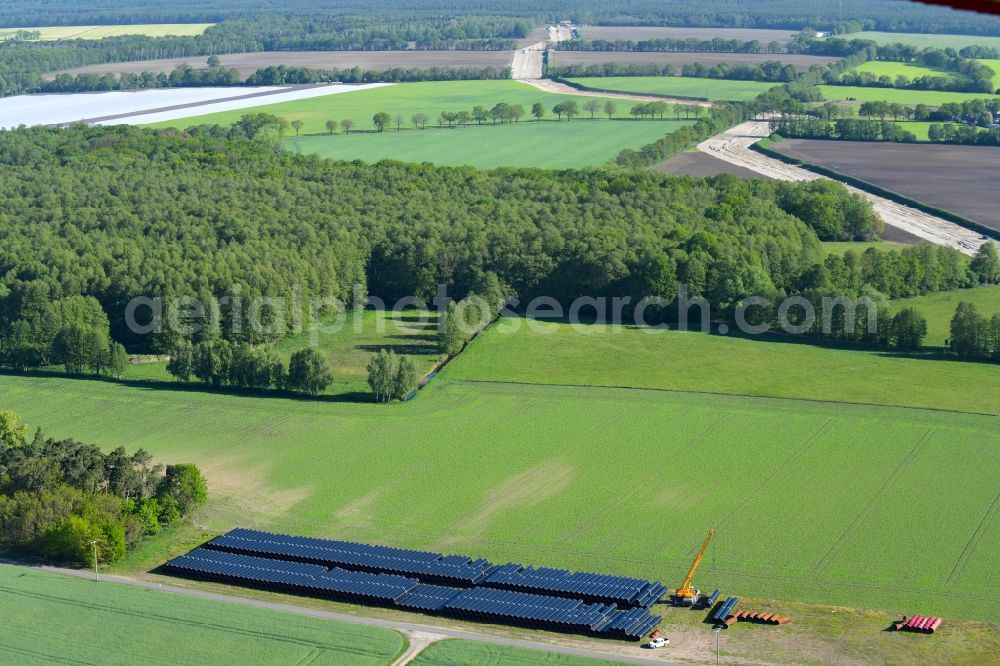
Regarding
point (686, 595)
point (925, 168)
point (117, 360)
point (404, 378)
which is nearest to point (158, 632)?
point (686, 595)

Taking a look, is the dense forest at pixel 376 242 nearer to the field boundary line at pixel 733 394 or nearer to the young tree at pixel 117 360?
the young tree at pixel 117 360

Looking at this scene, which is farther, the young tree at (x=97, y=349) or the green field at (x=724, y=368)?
the young tree at (x=97, y=349)

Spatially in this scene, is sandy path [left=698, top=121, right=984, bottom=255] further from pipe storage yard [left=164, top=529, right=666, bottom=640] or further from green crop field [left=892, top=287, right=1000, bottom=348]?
pipe storage yard [left=164, top=529, right=666, bottom=640]

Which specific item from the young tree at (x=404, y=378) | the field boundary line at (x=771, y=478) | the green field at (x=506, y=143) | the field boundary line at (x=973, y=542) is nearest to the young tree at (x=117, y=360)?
the young tree at (x=404, y=378)

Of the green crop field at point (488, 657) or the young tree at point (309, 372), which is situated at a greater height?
the young tree at point (309, 372)

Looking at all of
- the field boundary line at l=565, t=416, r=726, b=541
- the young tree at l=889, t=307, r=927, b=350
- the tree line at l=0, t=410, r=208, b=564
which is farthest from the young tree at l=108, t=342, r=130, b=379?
the young tree at l=889, t=307, r=927, b=350

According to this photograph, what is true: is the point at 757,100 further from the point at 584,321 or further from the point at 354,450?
the point at 354,450

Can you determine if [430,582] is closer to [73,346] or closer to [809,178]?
[73,346]
